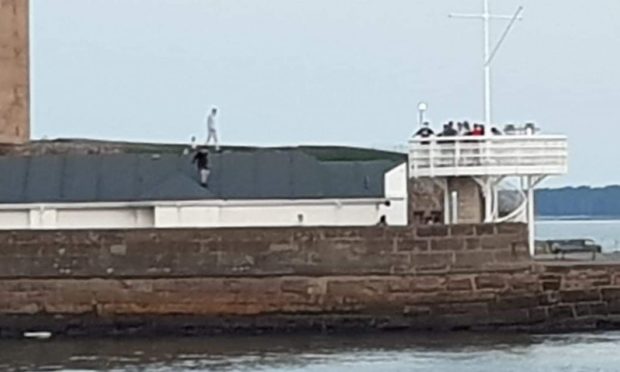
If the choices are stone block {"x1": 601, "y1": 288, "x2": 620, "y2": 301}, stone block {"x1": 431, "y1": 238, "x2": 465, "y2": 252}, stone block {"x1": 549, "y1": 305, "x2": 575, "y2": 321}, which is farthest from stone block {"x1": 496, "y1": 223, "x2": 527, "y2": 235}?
stone block {"x1": 601, "y1": 288, "x2": 620, "y2": 301}

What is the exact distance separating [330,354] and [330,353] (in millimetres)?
156

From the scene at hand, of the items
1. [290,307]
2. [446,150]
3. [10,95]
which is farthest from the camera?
[10,95]

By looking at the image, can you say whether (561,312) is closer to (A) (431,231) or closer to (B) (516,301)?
(B) (516,301)

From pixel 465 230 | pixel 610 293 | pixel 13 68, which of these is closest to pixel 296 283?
pixel 465 230

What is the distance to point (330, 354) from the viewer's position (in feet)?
96.3

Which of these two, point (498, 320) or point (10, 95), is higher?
point (10, 95)

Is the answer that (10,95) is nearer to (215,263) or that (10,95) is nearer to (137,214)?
(137,214)

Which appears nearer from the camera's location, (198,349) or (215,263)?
(198,349)

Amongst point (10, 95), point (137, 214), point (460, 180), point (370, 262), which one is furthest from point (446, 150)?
point (10, 95)

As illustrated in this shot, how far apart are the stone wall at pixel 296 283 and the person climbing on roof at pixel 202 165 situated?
9.14 feet

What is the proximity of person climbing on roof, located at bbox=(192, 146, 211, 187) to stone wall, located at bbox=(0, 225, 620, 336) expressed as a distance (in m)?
2.79

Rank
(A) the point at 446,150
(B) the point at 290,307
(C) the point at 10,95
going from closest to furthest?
(B) the point at 290,307 → (A) the point at 446,150 → (C) the point at 10,95

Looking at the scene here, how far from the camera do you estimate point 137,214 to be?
116 feet

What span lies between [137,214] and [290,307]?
14.3 ft
